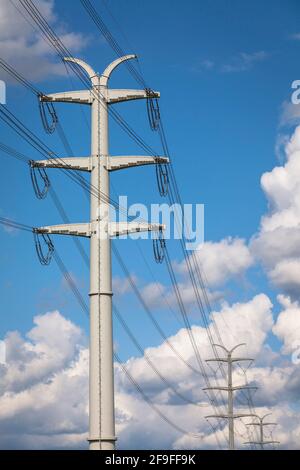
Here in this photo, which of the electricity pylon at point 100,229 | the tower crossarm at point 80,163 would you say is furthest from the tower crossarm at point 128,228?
the tower crossarm at point 80,163

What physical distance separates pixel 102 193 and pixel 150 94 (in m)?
8.42

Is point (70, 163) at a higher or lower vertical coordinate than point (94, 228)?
higher

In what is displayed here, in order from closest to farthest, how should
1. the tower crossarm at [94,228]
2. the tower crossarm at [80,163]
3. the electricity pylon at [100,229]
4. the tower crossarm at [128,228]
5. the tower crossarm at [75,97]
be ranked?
the electricity pylon at [100,229], the tower crossarm at [94,228], the tower crossarm at [128,228], the tower crossarm at [80,163], the tower crossarm at [75,97]

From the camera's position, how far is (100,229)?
50125mm

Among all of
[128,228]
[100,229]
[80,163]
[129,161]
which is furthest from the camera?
[129,161]

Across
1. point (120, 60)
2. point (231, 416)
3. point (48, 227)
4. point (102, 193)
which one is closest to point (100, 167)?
point (102, 193)

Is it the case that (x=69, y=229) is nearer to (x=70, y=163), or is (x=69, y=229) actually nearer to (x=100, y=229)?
(x=100, y=229)

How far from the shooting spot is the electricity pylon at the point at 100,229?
46.4 meters

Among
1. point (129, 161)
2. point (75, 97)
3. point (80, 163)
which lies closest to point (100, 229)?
point (80, 163)

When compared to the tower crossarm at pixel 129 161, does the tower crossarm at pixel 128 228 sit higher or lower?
lower

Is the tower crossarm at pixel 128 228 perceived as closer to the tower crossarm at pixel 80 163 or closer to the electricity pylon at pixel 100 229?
the electricity pylon at pixel 100 229

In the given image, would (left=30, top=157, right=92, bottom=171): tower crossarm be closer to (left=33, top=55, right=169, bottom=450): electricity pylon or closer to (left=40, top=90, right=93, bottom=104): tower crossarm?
(left=33, top=55, right=169, bottom=450): electricity pylon

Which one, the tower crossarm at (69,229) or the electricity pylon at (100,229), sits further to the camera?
the tower crossarm at (69,229)
